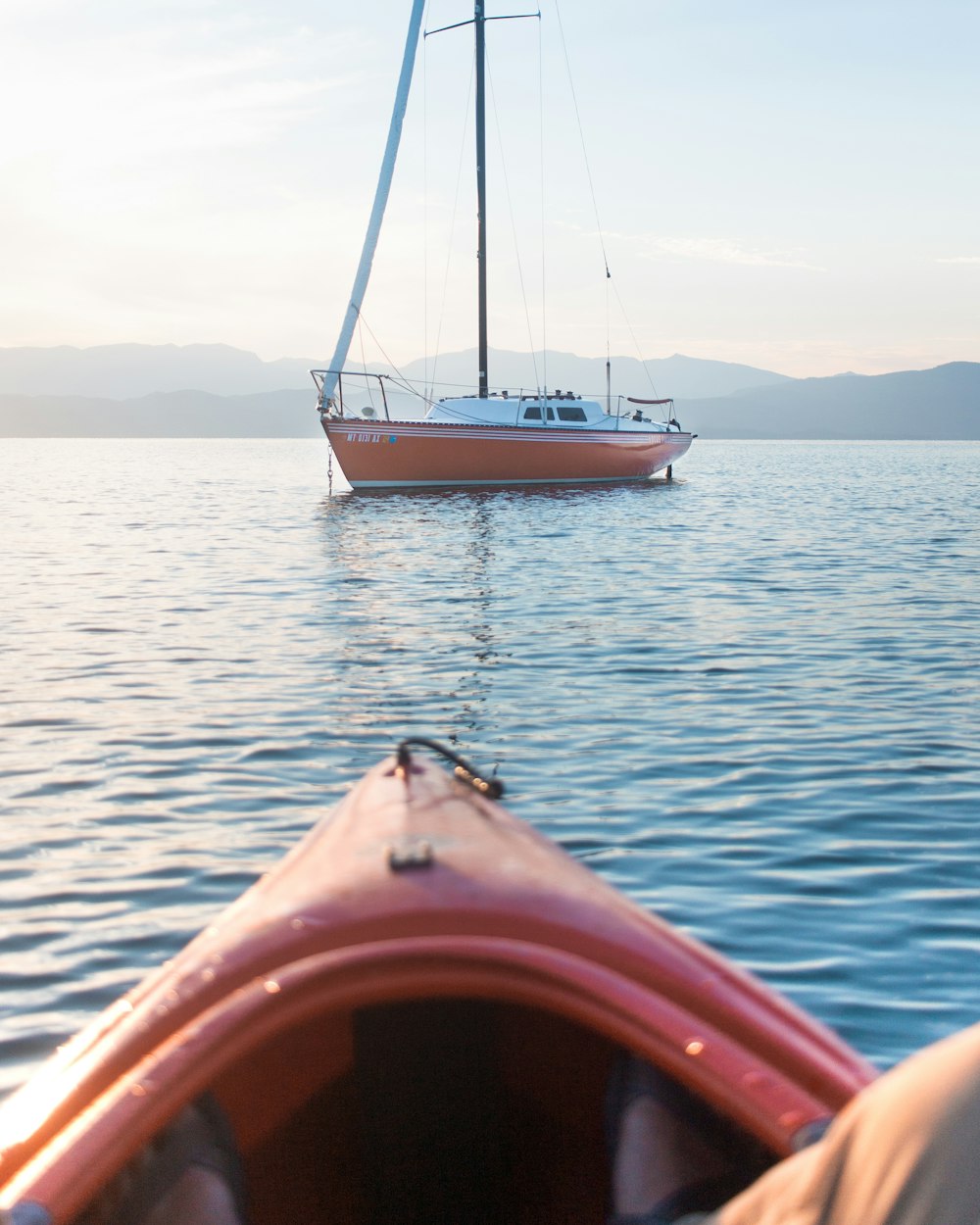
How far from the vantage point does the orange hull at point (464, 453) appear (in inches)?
1336

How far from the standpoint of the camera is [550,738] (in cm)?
876

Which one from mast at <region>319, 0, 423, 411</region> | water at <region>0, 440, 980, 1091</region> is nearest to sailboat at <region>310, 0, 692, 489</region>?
mast at <region>319, 0, 423, 411</region>

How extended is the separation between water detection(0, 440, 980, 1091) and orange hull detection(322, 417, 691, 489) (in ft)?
40.0

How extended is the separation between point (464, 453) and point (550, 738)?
26.7 meters

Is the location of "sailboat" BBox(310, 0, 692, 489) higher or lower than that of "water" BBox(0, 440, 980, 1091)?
higher

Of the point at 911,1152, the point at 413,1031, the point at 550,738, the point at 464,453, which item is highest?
the point at 464,453

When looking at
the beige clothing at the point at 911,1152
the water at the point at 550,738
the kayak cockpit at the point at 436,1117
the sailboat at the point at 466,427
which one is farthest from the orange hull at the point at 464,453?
the beige clothing at the point at 911,1152

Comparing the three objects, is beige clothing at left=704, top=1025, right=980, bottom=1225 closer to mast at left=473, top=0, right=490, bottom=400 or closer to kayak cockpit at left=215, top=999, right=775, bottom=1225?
kayak cockpit at left=215, top=999, right=775, bottom=1225

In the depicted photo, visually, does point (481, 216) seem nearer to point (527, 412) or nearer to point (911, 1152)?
point (527, 412)

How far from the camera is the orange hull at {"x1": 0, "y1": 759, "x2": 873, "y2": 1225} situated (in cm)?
227

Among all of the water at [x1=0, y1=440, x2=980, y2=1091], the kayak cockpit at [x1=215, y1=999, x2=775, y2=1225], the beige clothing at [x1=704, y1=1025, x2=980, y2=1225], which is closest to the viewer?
the beige clothing at [x1=704, y1=1025, x2=980, y2=1225]

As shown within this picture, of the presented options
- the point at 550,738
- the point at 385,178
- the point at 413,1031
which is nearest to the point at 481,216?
the point at 385,178

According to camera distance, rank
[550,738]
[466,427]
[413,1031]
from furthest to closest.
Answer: [466,427] < [550,738] < [413,1031]

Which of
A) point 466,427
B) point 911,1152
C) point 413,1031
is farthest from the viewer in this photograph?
point 466,427
